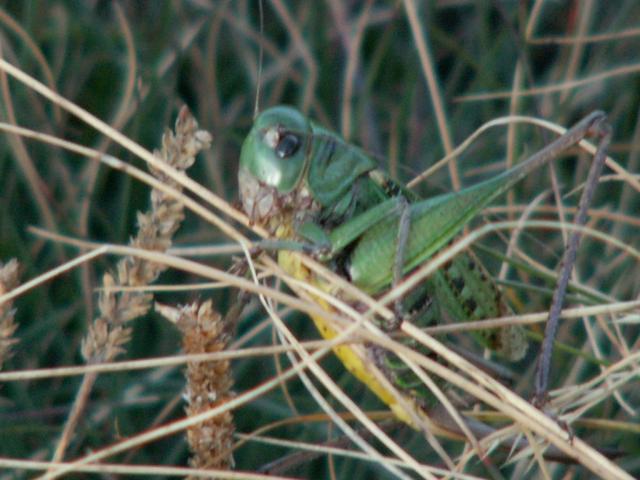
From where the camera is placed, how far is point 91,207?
1.67 m

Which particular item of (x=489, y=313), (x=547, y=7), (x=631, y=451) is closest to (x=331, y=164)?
(x=489, y=313)

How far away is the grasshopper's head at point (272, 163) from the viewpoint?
113 centimetres

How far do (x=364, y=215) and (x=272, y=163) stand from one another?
13cm

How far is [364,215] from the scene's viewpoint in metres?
1.15

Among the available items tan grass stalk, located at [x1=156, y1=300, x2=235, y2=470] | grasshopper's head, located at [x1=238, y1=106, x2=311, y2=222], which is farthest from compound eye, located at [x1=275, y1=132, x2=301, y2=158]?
tan grass stalk, located at [x1=156, y1=300, x2=235, y2=470]

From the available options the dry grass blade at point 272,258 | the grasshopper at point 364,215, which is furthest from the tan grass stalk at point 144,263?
the grasshopper at point 364,215

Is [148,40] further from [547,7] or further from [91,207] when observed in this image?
[547,7]

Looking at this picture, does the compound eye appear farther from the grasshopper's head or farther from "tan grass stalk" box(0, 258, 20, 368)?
"tan grass stalk" box(0, 258, 20, 368)

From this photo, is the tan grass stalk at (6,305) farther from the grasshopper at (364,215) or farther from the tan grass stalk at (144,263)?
the grasshopper at (364,215)

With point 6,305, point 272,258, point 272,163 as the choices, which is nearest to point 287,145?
point 272,163

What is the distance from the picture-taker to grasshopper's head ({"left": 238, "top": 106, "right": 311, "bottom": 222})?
113 cm

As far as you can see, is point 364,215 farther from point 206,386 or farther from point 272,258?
point 206,386

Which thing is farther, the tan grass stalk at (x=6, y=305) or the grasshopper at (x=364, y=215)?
the grasshopper at (x=364, y=215)

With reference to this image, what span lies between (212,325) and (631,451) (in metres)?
0.65
